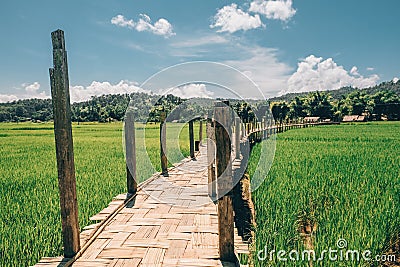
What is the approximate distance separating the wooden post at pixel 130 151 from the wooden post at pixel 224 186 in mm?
2129

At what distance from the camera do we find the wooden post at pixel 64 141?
2.65m

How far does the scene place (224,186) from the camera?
269 centimetres

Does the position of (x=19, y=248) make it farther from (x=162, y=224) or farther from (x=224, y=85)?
(x=224, y=85)

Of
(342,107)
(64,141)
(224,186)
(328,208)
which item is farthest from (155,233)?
(342,107)

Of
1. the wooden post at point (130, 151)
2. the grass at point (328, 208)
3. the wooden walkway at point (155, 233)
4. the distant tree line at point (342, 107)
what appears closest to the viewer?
the grass at point (328, 208)

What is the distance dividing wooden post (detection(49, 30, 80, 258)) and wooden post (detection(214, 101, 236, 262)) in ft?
4.27

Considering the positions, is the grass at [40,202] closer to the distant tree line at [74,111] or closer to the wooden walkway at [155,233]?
the wooden walkway at [155,233]

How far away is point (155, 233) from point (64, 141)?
137 cm

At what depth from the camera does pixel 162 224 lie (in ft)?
11.8

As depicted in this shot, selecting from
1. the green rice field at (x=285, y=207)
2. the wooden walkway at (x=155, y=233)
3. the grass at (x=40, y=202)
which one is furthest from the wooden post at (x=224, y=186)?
the grass at (x=40, y=202)

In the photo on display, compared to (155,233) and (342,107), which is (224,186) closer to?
(155,233)

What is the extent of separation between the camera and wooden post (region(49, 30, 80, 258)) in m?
2.65

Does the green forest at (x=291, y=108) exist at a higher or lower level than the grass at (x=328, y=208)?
higher

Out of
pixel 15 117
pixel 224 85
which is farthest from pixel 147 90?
pixel 15 117
